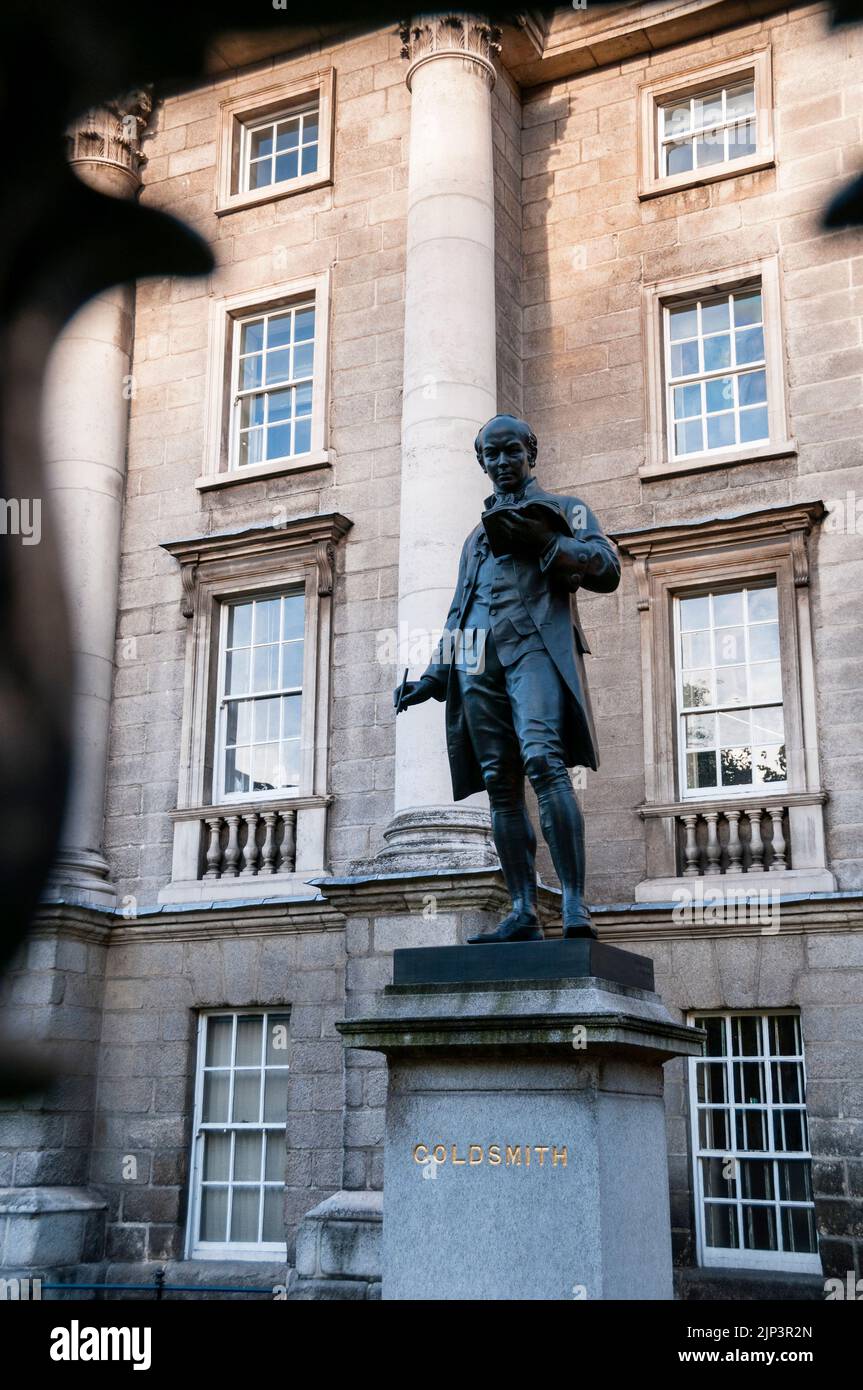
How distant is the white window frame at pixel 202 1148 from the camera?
1503 cm

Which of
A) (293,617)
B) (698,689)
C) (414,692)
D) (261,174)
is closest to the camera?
(414,692)

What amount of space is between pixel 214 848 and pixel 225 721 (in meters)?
1.61

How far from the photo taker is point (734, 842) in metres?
14.6

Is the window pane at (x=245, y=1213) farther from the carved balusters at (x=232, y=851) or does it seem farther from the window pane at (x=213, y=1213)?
the carved balusters at (x=232, y=851)

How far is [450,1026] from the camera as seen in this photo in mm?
6551

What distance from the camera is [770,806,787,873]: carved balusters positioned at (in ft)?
46.7

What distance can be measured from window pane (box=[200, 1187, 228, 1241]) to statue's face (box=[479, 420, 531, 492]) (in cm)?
1077

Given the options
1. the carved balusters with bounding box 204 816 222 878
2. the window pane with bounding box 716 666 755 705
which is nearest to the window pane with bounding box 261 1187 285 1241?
the carved balusters with bounding box 204 816 222 878

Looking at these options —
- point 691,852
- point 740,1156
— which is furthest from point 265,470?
point 740,1156

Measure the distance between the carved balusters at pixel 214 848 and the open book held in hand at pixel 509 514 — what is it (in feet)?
33.1

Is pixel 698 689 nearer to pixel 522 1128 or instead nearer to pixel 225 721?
pixel 225 721

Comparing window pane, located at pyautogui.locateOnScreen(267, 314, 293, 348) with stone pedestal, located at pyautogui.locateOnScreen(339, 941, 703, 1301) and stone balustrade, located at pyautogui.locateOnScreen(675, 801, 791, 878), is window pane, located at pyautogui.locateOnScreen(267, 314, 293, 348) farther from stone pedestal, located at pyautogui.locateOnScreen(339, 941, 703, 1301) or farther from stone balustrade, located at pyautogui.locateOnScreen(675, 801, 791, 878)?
stone pedestal, located at pyautogui.locateOnScreen(339, 941, 703, 1301)

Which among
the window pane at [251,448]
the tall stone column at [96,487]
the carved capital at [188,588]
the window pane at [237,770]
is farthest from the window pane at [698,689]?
the tall stone column at [96,487]
